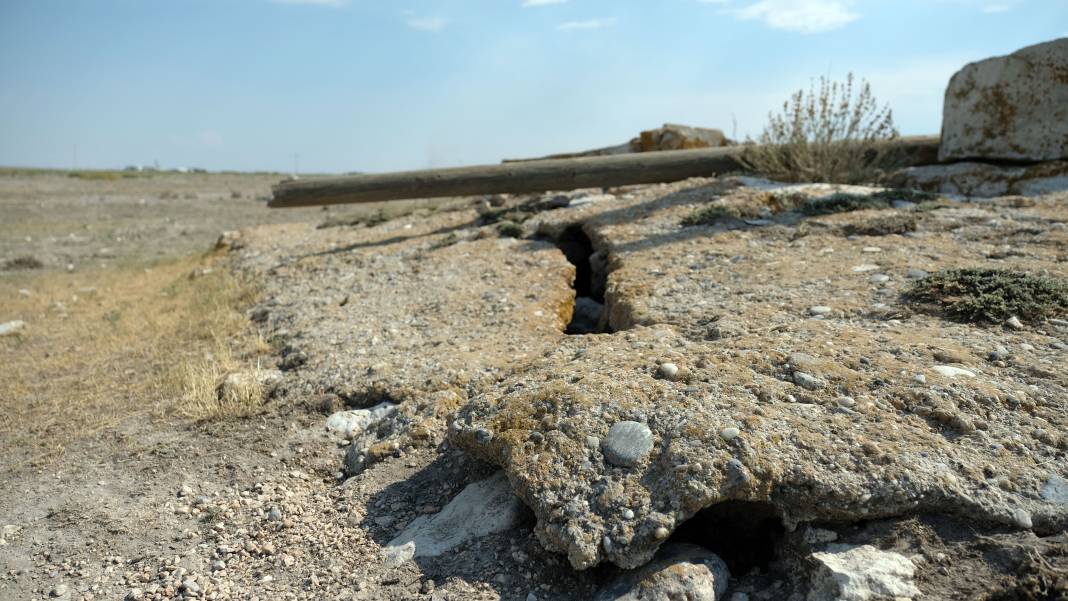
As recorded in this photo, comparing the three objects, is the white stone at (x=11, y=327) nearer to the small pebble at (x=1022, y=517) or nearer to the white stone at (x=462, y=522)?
the white stone at (x=462, y=522)

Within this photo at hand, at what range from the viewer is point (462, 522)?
302 cm

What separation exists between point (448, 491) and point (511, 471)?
0.59m

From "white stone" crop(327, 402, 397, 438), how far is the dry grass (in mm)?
669

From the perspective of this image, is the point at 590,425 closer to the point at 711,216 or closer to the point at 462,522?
the point at 462,522

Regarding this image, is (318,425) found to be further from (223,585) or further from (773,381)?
(773,381)

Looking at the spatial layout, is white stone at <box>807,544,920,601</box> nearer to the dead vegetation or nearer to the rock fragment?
the rock fragment

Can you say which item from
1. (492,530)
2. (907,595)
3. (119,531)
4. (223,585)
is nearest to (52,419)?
(119,531)

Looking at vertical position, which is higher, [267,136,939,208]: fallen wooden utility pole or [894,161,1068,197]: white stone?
[267,136,939,208]: fallen wooden utility pole

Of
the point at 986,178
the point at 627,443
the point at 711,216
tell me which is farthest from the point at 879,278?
the point at 986,178

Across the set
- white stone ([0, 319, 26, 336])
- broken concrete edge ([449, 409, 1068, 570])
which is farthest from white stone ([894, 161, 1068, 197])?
white stone ([0, 319, 26, 336])

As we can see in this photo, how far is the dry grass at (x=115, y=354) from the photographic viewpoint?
4.47 m

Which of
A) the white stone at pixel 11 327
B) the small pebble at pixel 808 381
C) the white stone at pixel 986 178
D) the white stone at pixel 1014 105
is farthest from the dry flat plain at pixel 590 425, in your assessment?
the white stone at pixel 1014 105

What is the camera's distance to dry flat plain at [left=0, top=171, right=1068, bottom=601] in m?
2.54

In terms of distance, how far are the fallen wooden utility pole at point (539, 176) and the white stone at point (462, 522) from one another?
538 centimetres
